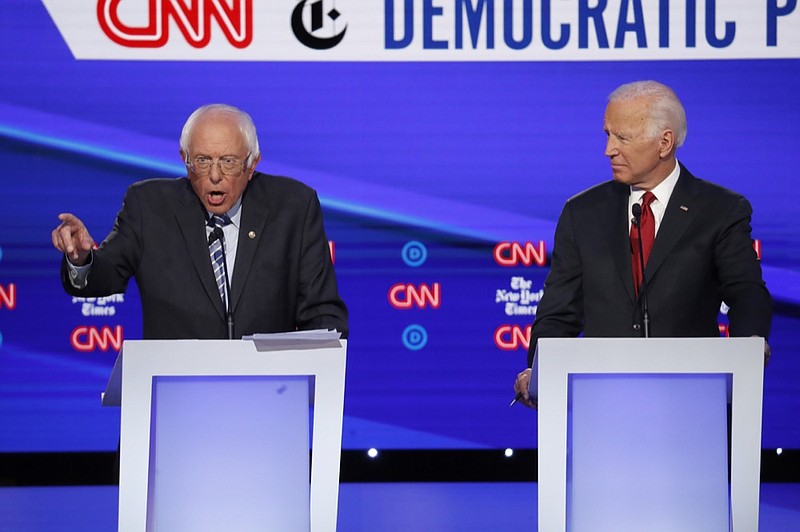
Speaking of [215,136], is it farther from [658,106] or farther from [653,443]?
[653,443]

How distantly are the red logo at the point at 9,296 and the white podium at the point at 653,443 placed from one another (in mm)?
3460

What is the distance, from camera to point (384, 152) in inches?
217

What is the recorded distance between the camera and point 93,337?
5453 millimetres

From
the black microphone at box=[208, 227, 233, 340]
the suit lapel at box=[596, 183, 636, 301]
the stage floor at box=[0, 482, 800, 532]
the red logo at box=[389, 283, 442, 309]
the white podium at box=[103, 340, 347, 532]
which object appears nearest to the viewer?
the white podium at box=[103, 340, 347, 532]

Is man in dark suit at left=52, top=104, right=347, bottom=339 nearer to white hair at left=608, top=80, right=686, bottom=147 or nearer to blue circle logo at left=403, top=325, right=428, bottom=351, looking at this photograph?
white hair at left=608, top=80, right=686, bottom=147

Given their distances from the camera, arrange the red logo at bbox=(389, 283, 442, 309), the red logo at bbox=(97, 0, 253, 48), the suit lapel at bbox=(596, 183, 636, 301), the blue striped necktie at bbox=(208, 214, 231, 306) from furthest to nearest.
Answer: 1. the red logo at bbox=(389, 283, 442, 309)
2. the red logo at bbox=(97, 0, 253, 48)
3. the suit lapel at bbox=(596, 183, 636, 301)
4. the blue striped necktie at bbox=(208, 214, 231, 306)

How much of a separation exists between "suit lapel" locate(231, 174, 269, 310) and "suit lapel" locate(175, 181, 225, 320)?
0.05 meters

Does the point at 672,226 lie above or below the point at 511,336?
above

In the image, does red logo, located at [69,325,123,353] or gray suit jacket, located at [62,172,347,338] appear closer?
gray suit jacket, located at [62,172,347,338]

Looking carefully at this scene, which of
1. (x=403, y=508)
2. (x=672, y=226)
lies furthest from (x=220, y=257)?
(x=403, y=508)

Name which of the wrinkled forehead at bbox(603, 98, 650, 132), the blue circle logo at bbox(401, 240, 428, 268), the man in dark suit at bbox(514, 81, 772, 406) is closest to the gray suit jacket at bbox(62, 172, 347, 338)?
the man in dark suit at bbox(514, 81, 772, 406)

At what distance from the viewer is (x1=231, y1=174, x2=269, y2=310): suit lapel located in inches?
129

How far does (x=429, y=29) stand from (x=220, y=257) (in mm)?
2427

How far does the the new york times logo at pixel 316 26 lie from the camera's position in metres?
5.42
